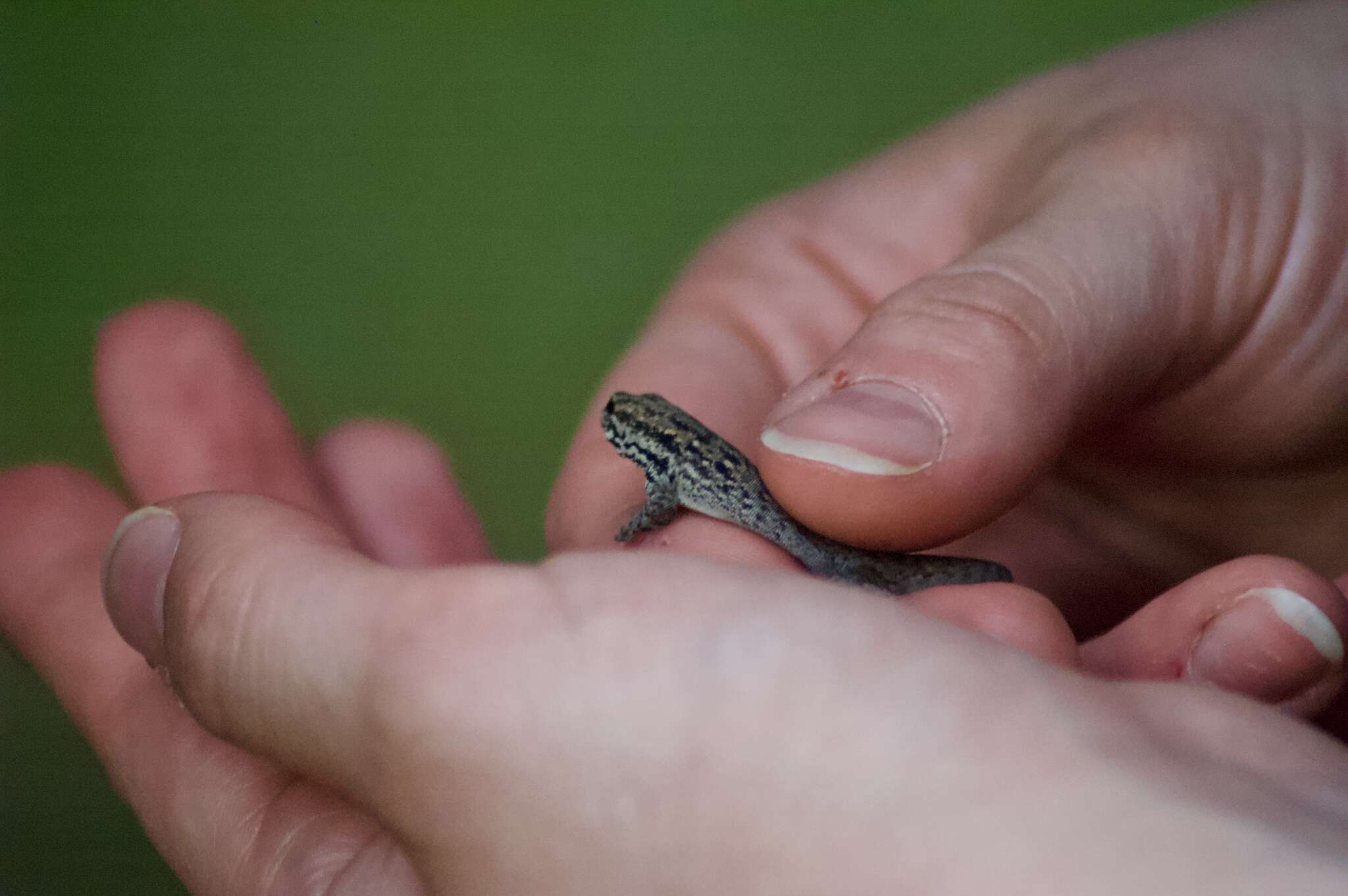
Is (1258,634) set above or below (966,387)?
below

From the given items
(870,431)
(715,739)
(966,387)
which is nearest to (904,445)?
(870,431)

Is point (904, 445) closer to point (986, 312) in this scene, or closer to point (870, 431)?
point (870, 431)

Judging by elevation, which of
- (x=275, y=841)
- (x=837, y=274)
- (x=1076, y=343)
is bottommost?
(x=275, y=841)

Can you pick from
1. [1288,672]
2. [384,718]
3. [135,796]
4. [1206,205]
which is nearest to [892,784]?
[384,718]

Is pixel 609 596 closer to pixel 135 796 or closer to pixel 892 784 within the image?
pixel 892 784

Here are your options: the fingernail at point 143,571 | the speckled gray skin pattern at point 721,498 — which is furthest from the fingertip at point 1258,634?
the fingernail at point 143,571

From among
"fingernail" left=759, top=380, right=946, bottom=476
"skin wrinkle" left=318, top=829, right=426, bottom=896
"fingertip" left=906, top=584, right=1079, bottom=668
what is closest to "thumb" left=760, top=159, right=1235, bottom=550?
"fingernail" left=759, top=380, right=946, bottom=476
